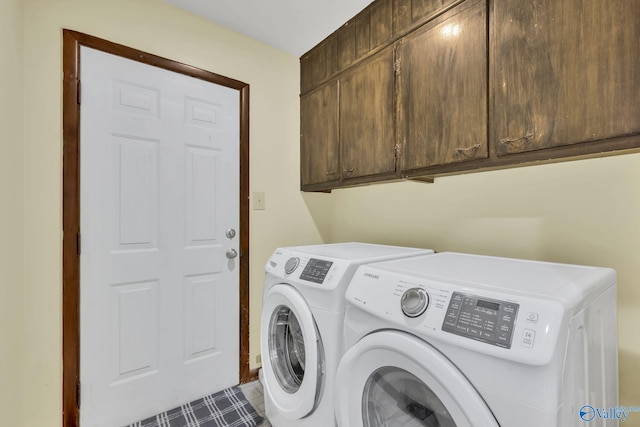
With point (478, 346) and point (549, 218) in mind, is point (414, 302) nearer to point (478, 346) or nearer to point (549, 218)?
point (478, 346)

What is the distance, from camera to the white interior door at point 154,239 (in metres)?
1.50

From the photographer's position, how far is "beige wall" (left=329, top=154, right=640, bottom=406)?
1103mm

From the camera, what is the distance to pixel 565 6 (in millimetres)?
1004

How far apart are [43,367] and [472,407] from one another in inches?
70.8

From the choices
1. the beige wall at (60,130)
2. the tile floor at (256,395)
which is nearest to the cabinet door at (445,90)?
the beige wall at (60,130)

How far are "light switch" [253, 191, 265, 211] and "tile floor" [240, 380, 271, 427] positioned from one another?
117cm

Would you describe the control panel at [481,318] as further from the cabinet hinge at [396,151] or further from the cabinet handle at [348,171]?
the cabinet handle at [348,171]

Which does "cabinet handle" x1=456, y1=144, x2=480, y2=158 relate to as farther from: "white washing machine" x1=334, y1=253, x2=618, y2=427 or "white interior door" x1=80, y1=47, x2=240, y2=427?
"white interior door" x1=80, y1=47, x2=240, y2=427

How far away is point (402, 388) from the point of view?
920 millimetres

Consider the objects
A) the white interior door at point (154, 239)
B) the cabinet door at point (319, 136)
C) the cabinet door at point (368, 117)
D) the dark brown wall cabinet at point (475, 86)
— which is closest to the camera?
the dark brown wall cabinet at point (475, 86)

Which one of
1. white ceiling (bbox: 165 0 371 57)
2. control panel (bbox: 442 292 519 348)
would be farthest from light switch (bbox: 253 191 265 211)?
control panel (bbox: 442 292 519 348)

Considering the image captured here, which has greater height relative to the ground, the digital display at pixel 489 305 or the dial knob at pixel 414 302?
the digital display at pixel 489 305

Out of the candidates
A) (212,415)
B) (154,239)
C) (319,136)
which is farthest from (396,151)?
A: (212,415)

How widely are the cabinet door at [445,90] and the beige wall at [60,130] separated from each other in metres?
0.99
